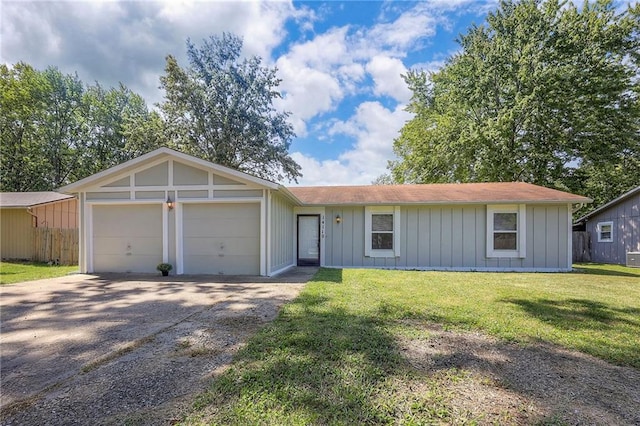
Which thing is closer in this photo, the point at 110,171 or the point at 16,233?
the point at 110,171

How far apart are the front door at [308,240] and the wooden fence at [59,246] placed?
8.40 m

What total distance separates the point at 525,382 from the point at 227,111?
2205 cm

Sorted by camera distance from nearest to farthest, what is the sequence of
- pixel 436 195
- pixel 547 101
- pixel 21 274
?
pixel 21 274 → pixel 436 195 → pixel 547 101

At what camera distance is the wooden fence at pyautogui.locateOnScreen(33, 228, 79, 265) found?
11.7m

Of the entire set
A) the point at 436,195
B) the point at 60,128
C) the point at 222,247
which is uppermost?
the point at 60,128

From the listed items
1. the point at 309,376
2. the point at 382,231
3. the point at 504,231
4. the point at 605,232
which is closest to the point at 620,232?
the point at 605,232

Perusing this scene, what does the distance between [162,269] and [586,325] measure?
28.2 feet

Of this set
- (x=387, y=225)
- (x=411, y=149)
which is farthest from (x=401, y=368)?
(x=411, y=149)

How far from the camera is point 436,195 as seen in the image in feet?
34.9

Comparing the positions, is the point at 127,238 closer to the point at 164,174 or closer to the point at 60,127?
the point at 164,174

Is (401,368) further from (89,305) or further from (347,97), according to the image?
(347,97)

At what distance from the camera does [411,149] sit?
2278 centimetres

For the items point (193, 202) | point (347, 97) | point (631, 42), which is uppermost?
point (631, 42)

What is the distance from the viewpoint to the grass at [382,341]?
225 centimetres
